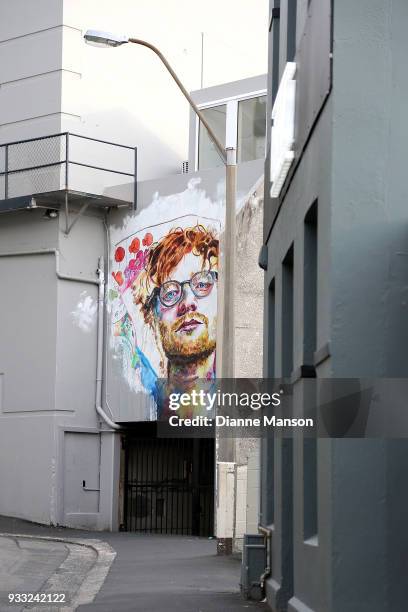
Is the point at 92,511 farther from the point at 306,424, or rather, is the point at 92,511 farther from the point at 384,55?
the point at 384,55

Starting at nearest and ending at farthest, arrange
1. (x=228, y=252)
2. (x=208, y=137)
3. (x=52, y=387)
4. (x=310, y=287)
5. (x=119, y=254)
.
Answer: (x=310, y=287) → (x=228, y=252) → (x=52, y=387) → (x=119, y=254) → (x=208, y=137)

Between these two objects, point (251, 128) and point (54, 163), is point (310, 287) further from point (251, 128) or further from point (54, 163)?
point (251, 128)

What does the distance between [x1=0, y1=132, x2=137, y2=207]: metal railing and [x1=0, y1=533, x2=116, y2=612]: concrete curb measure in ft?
25.4

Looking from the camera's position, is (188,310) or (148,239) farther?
(148,239)

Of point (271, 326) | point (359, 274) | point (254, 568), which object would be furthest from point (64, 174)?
point (359, 274)

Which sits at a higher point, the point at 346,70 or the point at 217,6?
the point at 217,6

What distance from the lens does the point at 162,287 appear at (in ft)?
84.3

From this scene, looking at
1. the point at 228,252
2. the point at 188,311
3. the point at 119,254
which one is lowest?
the point at 188,311

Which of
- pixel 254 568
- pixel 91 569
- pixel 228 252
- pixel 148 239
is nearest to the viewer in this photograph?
pixel 254 568

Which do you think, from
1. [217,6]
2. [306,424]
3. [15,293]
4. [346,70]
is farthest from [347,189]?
[217,6]

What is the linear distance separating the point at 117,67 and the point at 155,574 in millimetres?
15284

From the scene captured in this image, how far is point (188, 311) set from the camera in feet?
82.3

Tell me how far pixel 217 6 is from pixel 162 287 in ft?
26.8

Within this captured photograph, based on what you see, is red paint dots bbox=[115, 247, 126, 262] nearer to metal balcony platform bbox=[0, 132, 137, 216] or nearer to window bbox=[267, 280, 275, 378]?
metal balcony platform bbox=[0, 132, 137, 216]
